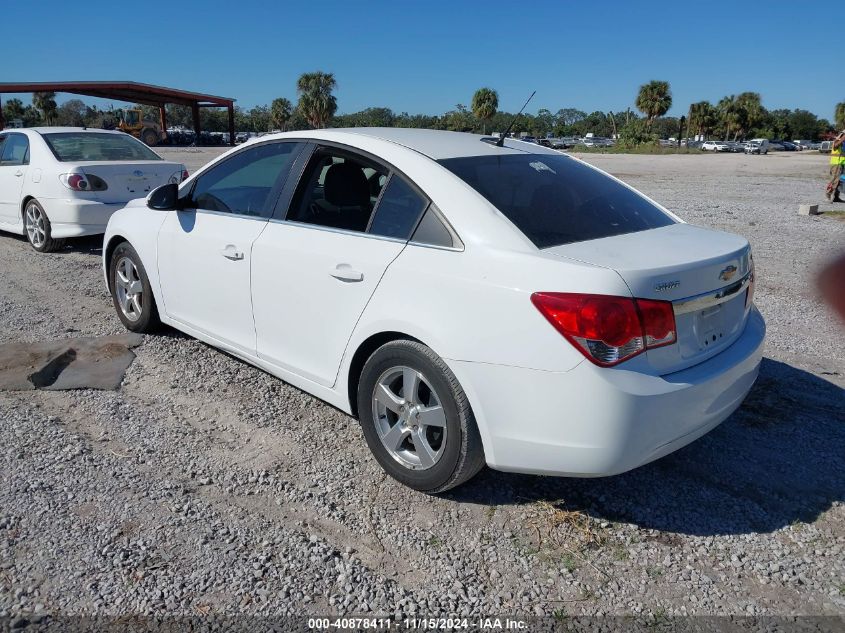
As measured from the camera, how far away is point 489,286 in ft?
9.12

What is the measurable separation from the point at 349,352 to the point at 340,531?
86cm

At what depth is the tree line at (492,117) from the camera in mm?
64312

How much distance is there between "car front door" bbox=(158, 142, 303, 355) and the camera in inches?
158

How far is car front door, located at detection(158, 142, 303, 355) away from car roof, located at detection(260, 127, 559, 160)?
0.25 metres

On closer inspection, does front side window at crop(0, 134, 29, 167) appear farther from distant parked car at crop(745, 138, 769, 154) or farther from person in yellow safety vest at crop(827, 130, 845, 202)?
distant parked car at crop(745, 138, 769, 154)

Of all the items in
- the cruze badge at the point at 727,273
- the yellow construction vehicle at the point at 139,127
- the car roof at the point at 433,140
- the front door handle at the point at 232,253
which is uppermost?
the car roof at the point at 433,140

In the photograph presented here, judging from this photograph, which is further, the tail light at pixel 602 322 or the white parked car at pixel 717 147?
the white parked car at pixel 717 147

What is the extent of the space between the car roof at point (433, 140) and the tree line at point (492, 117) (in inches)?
1680

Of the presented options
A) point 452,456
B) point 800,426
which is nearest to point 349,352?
point 452,456

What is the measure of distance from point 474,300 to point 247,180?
84.9 inches

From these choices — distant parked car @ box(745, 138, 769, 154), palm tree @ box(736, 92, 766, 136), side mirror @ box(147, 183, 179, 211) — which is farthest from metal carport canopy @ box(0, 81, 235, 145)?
palm tree @ box(736, 92, 766, 136)

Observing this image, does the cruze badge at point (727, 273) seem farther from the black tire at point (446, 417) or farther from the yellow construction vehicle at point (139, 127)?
the yellow construction vehicle at point (139, 127)

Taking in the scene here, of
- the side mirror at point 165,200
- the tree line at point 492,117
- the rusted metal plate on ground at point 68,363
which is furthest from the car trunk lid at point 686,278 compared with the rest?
the tree line at point 492,117

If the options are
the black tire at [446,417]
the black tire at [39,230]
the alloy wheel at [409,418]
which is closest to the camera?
the black tire at [446,417]
